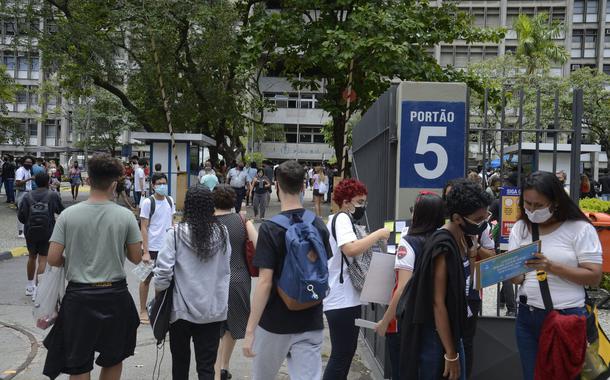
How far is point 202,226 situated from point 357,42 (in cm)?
1149

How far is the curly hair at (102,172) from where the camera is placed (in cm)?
425

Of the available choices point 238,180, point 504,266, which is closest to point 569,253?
point 504,266

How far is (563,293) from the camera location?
3648 mm

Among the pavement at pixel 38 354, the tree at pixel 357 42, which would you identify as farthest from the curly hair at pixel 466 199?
the tree at pixel 357 42

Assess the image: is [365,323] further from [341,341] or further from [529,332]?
[529,332]

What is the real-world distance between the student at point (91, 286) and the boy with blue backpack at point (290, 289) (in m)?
1.03

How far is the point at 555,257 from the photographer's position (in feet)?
12.0

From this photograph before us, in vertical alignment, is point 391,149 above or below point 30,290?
above

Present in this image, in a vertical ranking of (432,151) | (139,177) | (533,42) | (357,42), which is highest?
(533,42)

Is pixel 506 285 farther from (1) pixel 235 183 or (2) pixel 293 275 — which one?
(1) pixel 235 183

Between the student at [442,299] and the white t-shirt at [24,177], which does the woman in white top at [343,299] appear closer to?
the student at [442,299]

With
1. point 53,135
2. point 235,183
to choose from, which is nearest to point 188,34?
point 235,183

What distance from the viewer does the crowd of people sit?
3.47m

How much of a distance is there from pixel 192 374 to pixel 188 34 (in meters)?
18.8
